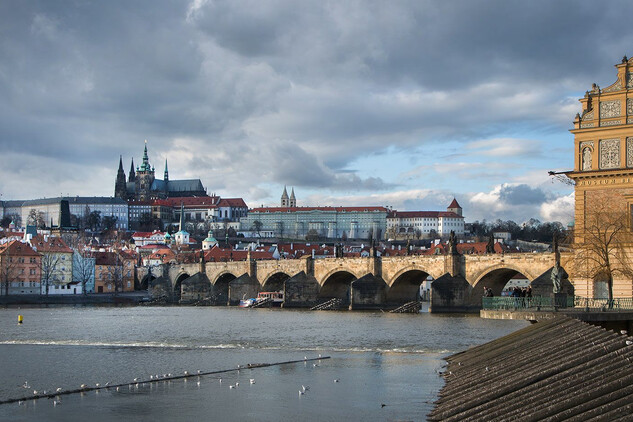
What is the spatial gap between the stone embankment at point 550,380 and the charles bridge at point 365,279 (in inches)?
1219

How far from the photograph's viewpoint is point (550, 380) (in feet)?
51.4

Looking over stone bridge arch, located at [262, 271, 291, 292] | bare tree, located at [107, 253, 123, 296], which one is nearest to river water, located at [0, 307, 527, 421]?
stone bridge arch, located at [262, 271, 291, 292]

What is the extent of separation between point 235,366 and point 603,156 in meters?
14.0

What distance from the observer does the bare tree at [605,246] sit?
2745 cm

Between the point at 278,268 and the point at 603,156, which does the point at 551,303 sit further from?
the point at 278,268

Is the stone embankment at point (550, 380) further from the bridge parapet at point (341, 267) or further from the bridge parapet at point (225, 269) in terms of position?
the bridge parapet at point (225, 269)

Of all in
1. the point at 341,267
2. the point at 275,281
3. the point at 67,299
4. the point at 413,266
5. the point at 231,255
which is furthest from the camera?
the point at 231,255

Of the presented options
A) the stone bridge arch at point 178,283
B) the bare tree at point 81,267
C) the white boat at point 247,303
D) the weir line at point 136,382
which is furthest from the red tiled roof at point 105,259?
the weir line at point 136,382

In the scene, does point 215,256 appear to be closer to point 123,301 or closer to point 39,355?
point 123,301

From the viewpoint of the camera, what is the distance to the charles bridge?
61500mm

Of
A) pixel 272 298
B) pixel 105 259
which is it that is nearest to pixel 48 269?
pixel 105 259

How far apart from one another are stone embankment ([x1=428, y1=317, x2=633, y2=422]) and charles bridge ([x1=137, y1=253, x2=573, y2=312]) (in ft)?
102

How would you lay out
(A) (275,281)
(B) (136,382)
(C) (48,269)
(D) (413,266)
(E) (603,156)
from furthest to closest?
1. (C) (48,269)
2. (A) (275,281)
3. (D) (413,266)
4. (E) (603,156)
5. (B) (136,382)

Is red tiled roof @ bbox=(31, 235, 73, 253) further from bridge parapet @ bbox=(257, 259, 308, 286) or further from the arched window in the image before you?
the arched window
